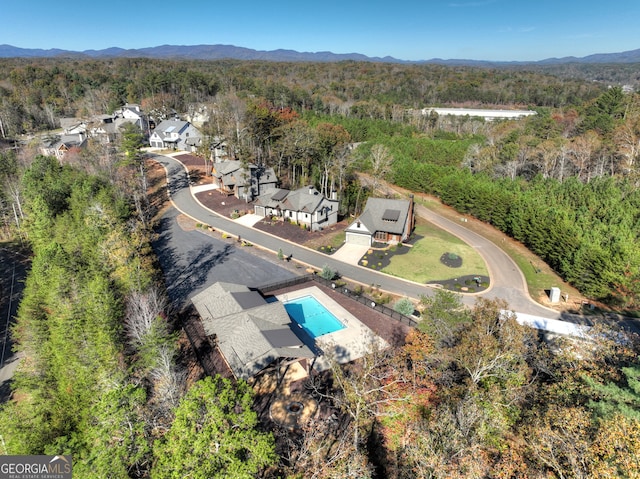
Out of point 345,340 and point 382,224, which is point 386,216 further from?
point 345,340

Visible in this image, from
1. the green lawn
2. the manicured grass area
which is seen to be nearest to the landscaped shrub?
the green lawn

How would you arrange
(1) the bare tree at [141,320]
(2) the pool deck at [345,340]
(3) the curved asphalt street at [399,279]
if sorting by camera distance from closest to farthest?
(1) the bare tree at [141,320] < (2) the pool deck at [345,340] < (3) the curved asphalt street at [399,279]

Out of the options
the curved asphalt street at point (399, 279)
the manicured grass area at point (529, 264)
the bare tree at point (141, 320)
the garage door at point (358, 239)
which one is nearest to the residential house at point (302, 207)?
the curved asphalt street at point (399, 279)

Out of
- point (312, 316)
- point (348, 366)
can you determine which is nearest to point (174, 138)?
point (312, 316)

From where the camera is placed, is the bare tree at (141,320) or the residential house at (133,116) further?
the residential house at (133,116)

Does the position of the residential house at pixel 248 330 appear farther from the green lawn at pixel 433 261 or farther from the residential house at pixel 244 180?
the residential house at pixel 244 180

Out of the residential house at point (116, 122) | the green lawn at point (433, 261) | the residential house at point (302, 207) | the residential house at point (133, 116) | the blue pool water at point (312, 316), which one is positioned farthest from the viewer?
the residential house at point (133, 116)

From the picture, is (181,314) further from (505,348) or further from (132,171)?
(132,171)

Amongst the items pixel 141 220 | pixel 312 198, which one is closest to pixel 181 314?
pixel 141 220
